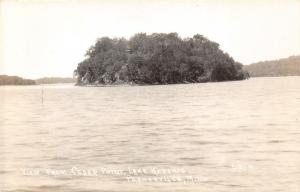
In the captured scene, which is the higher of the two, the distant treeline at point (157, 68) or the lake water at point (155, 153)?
the distant treeline at point (157, 68)

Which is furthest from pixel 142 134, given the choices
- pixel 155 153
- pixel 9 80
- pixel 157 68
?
pixel 157 68

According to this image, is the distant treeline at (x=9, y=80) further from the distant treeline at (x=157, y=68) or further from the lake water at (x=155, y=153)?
the distant treeline at (x=157, y=68)

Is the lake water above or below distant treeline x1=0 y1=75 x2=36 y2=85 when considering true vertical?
below

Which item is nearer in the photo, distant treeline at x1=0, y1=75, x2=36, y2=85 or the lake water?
the lake water

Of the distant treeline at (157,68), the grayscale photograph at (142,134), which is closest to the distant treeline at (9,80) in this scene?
the grayscale photograph at (142,134)

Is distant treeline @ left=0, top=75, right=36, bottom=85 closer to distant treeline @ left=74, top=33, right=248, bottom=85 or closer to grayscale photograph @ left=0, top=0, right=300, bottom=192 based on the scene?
grayscale photograph @ left=0, top=0, right=300, bottom=192

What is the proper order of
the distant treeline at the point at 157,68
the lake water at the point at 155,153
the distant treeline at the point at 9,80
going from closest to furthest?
1. the lake water at the point at 155,153
2. the distant treeline at the point at 9,80
3. the distant treeline at the point at 157,68

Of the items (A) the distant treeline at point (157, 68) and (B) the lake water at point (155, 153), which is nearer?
(B) the lake water at point (155, 153)

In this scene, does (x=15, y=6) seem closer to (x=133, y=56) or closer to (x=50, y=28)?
(x=50, y=28)

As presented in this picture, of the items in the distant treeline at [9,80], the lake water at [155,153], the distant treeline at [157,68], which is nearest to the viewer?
the lake water at [155,153]

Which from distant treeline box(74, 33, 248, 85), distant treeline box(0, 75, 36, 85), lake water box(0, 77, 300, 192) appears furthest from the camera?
distant treeline box(74, 33, 248, 85)

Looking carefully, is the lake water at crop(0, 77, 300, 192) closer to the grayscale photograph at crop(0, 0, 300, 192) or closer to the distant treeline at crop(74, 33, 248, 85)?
the grayscale photograph at crop(0, 0, 300, 192)

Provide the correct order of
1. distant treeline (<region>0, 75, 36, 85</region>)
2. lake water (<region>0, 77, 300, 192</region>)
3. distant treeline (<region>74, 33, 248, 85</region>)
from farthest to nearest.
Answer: distant treeline (<region>74, 33, 248, 85</region>), distant treeline (<region>0, 75, 36, 85</region>), lake water (<region>0, 77, 300, 192</region>)

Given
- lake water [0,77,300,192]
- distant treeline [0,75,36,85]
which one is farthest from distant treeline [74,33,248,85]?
distant treeline [0,75,36,85]
